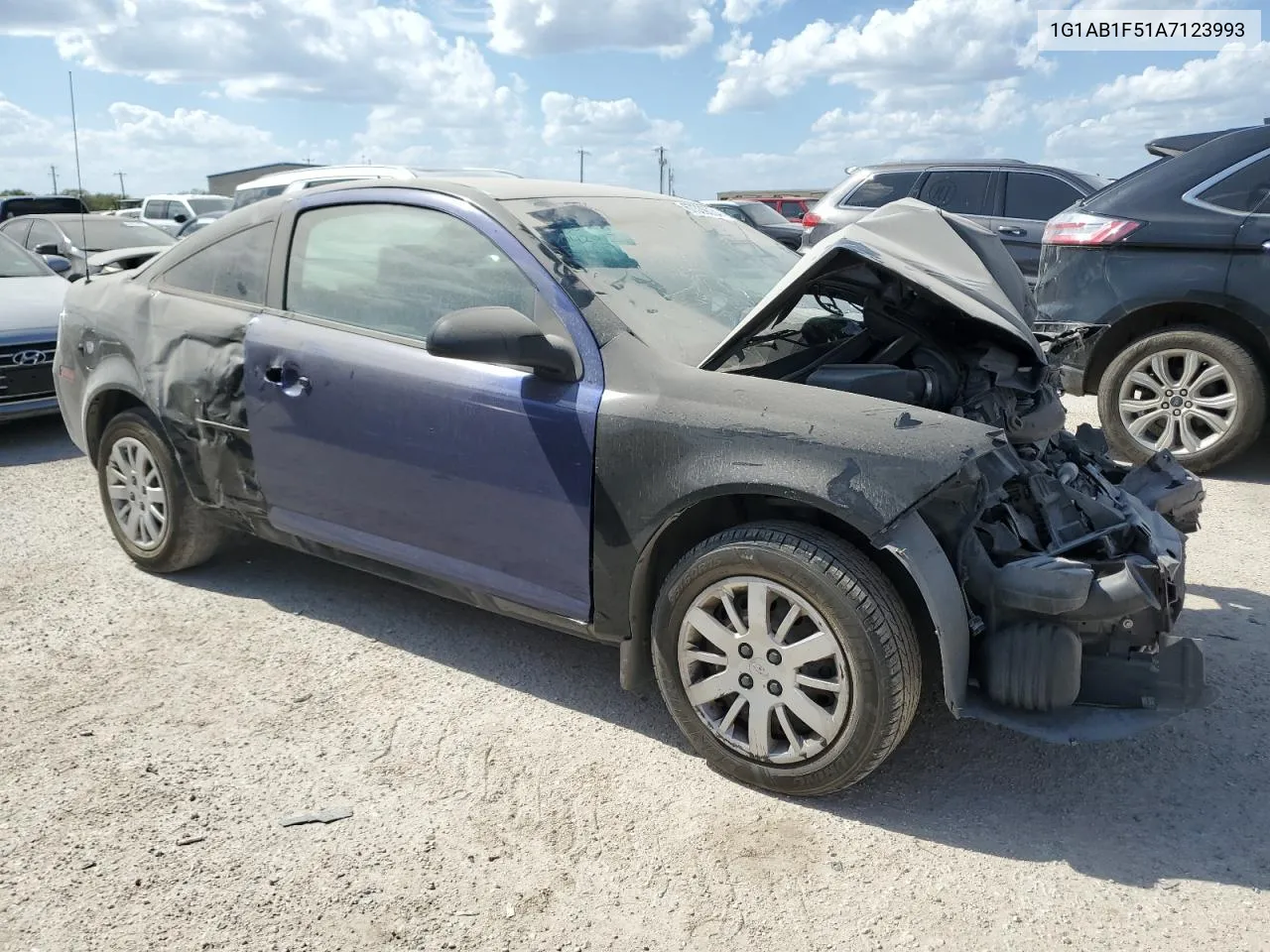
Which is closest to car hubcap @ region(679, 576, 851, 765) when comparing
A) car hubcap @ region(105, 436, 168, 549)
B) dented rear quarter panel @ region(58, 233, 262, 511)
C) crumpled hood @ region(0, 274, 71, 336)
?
dented rear quarter panel @ region(58, 233, 262, 511)

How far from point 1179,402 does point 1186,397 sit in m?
0.04

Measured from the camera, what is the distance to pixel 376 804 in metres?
2.83

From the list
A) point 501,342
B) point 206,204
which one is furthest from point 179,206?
point 501,342

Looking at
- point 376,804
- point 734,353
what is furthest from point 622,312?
point 376,804

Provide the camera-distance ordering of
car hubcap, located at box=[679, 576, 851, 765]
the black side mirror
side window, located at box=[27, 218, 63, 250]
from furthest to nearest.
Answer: side window, located at box=[27, 218, 63, 250] → the black side mirror → car hubcap, located at box=[679, 576, 851, 765]

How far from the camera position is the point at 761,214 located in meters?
17.9

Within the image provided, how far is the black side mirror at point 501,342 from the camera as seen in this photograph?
2.92 meters

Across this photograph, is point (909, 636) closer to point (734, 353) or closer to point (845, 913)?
point (845, 913)

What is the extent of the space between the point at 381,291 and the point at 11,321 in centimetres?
488

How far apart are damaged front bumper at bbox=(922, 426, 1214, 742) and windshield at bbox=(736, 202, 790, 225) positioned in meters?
14.6

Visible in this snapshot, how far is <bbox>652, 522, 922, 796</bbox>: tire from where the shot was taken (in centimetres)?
261

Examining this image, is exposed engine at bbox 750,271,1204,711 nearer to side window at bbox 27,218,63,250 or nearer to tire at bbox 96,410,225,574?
tire at bbox 96,410,225,574

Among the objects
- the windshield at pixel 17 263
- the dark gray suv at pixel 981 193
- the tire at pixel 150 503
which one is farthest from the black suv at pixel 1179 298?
the windshield at pixel 17 263

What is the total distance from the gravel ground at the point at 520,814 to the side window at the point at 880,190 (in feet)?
22.5
